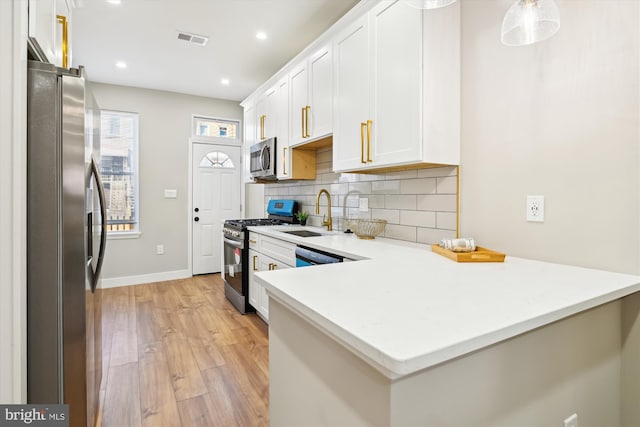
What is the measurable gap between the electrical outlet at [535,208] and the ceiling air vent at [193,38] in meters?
3.02

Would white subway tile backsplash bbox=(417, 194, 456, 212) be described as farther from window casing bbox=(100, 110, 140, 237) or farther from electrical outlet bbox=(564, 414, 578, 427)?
window casing bbox=(100, 110, 140, 237)

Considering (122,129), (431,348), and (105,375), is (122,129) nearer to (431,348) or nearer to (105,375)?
(105,375)

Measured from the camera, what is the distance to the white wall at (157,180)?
438 centimetres

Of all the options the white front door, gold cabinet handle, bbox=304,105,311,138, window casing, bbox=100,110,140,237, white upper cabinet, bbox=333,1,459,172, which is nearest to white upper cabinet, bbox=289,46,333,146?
gold cabinet handle, bbox=304,105,311,138

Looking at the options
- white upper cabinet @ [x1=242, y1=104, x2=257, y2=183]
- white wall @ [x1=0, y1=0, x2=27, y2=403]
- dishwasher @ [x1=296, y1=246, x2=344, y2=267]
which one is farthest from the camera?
white upper cabinet @ [x1=242, y1=104, x2=257, y2=183]

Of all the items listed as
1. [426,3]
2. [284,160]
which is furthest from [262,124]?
[426,3]

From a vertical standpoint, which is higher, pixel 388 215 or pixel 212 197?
pixel 212 197

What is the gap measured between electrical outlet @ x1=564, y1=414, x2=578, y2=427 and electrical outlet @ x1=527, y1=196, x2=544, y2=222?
0.81 m

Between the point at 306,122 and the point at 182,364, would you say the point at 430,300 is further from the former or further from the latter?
the point at 306,122

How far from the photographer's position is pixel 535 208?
60.4 inches

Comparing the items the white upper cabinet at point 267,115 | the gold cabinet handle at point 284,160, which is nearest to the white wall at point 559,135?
the gold cabinet handle at point 284,160

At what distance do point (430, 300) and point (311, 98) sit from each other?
2.27 m

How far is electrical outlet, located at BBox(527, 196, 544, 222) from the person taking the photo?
1512 mm

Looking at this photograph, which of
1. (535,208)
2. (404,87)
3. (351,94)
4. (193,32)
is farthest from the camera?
(193,32)
